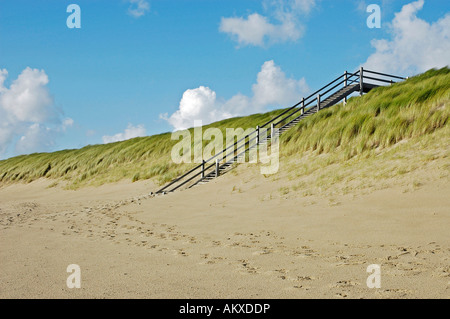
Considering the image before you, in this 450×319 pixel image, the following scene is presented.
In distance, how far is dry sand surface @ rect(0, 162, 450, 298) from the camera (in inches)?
190

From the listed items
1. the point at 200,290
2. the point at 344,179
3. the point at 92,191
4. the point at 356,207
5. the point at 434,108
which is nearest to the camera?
the point at 200,290

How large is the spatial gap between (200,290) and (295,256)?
7.56 ft

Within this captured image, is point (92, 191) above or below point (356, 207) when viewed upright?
above

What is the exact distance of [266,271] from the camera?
562 centimetres

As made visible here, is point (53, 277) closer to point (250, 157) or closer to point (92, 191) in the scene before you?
point (250, 157)

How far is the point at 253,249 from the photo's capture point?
736 cm

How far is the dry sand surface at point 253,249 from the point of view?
4.83 m

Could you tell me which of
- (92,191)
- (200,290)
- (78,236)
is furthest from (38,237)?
(92,191)
